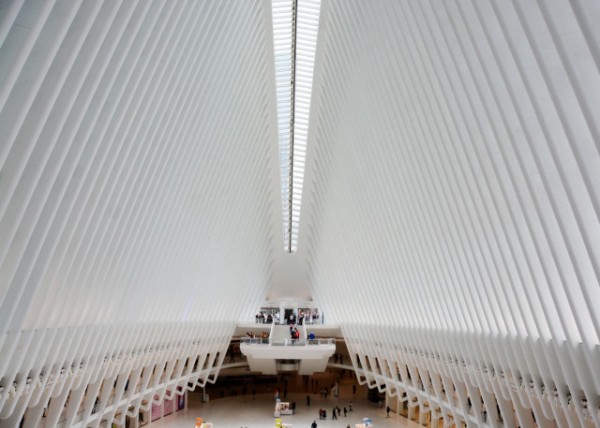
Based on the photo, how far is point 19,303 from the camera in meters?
11.4

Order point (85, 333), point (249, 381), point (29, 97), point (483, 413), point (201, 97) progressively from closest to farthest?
point (29, 97)
point (85, 333)
point (201, 97)
point (483, 413)
point (249, 381)

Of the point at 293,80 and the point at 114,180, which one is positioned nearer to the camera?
the point at 114,180

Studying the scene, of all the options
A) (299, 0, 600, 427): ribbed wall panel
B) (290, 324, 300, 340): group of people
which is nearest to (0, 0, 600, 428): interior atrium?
(299, 0, 600, 427): ribbed wall panel

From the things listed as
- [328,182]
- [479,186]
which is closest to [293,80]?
[328,182]

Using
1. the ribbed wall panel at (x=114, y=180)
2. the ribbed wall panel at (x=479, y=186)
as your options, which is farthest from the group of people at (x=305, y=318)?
the ribbed wall panel at (x=479, y=186)

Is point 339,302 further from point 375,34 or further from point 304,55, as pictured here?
point 375,34

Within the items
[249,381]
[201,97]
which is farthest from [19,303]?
[249,381]

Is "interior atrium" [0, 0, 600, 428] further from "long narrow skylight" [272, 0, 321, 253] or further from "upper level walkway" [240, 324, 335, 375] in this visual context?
"upper level walkway" [240, 324, 335, 375]

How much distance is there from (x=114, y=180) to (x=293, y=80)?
47.8 feet

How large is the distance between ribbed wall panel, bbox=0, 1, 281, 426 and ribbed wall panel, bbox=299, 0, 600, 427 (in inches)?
191

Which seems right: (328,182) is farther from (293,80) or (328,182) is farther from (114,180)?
(114,180)

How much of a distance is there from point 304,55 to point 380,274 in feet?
32.9

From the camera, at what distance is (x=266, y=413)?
31531mm

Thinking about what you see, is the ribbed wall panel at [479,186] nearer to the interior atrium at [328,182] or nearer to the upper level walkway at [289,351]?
the interior atrium at [328,182]
